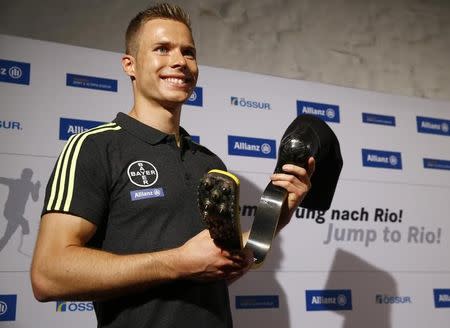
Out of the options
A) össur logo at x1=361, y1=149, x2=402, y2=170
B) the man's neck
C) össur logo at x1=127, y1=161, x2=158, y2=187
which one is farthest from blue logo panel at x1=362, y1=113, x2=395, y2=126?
össur logo at x1=127, y1=161, x2=158, y2=187

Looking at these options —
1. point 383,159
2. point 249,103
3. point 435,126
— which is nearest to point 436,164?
point 435,126

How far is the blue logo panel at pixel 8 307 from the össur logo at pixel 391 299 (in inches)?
46.7

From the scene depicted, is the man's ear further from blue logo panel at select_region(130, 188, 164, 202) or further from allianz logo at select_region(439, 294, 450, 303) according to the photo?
allianz logo at select_region(439, 294, 450, 303)

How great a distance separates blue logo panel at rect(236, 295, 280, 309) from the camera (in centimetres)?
150

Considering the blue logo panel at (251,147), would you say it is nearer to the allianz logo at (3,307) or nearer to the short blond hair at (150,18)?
the short blond hair at (150,18)

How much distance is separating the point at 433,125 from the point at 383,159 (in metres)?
0.33

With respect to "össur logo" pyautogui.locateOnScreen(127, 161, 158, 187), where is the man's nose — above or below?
above

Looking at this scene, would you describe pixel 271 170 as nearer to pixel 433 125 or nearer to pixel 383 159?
pixel 383 159

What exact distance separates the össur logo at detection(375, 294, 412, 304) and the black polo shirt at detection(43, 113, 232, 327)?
3.08ft

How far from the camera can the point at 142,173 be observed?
0.93 meters

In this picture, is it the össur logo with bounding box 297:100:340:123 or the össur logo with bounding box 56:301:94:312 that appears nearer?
the össur logo with bounding box 56:301:94:312

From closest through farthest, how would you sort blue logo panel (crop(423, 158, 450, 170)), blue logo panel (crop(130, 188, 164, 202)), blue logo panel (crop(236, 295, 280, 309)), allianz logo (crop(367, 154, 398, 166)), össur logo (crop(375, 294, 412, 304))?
1. blue logo panel (crop(130, 188, 164, 202))
2. blue logo panel (crop(236, 295, 280, 309))
3. össur logo (crop(375, 294, 412, 304))
4. allianz logo (crop(367, 154, 398, 166))
5. blue logo panel (crop(423, 158, 450, 170))

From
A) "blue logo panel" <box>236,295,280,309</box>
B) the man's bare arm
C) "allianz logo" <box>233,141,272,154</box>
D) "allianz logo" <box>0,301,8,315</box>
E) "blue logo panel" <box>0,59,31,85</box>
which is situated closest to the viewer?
the man's bare arm

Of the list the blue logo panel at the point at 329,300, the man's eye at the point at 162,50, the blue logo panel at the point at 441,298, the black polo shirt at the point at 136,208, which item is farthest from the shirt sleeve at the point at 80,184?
the blue logo panel at the point at 441,298
